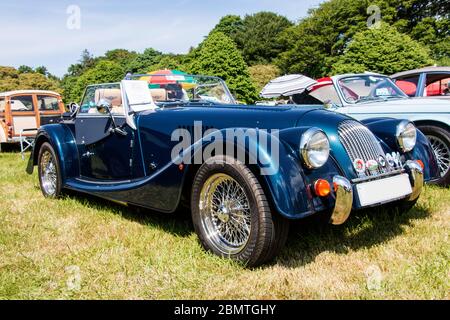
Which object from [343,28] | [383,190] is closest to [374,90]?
[383,190]

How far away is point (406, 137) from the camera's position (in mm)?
3598

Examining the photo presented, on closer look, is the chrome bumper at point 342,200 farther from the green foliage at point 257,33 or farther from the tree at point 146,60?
the green foliage at point 257,33

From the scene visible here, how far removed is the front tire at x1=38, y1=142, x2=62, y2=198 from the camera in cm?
523

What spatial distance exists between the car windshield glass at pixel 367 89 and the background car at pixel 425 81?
0.62 meters

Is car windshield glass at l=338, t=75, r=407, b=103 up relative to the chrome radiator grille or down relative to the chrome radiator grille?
up

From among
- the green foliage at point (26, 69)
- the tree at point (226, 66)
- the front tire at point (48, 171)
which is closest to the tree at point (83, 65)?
the green foliage at point (26, 69)

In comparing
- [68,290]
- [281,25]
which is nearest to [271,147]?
[68,290]

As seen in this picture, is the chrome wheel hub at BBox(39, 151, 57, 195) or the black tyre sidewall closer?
the black tyre sidewall

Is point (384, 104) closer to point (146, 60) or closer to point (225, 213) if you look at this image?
point (225, 213)

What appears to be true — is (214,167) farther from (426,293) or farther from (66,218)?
(66,218)

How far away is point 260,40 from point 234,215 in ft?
142

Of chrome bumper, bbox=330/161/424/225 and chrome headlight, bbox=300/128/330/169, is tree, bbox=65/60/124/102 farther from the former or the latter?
chrome bumper, bbox=330/161/424/225

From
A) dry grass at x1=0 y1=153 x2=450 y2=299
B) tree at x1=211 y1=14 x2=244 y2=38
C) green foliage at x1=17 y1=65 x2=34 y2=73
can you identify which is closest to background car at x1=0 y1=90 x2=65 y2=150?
dry grass at x1=0 y1=153 x2=450 y2=299

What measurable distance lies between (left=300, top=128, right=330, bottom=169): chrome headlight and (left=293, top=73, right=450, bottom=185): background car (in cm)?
253
